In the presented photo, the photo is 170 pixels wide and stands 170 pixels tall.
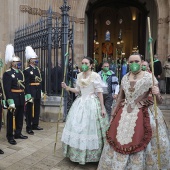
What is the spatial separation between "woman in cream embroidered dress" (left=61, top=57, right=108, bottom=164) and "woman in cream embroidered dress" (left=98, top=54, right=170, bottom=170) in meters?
0.37

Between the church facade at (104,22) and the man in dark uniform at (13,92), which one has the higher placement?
the church facade at (104,22)

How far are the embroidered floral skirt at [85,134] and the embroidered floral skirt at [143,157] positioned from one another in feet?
1.29

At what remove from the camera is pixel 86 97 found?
14.3ft

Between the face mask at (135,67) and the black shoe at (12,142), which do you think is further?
the black shoe at (12,142)

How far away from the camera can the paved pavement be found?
4164mm

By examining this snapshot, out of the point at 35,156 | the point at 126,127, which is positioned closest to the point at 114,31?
the point at 35,156

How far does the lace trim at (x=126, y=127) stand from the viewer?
354cm

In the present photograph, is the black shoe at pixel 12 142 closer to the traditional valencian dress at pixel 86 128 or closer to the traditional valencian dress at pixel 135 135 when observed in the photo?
the traditional valencian dress at pixel 86 128

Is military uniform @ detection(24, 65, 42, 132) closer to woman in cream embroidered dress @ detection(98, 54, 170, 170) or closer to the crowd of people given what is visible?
the crowd of people

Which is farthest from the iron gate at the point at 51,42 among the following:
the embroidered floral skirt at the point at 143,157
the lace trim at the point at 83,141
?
the embroidered floral skirt at the point at 143,157

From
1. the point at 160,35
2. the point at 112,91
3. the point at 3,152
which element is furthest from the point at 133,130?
the point at 160,35

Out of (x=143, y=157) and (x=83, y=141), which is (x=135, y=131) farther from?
(x=83, y=141)

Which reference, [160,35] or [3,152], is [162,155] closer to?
[3,152]

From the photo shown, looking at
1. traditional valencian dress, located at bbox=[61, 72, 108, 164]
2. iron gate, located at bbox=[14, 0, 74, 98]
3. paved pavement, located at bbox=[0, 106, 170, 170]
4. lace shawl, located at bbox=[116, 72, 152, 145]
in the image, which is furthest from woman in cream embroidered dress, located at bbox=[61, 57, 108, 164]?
iron gate, located at bbox=[14, 0, 74, 98]
